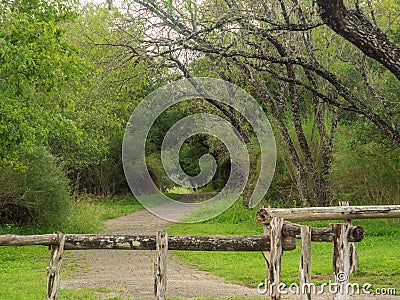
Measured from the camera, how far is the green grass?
11.6 m

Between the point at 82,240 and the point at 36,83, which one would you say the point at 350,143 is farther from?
the point at 82,240

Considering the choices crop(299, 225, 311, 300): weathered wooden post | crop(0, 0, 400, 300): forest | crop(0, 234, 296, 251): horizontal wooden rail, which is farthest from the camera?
crop(0, 0, 400, 300): forest

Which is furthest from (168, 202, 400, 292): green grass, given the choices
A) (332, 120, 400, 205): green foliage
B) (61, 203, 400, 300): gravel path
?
(332, 120, 400, 205): green foliage

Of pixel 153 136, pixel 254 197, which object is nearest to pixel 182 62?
pixel 254 197

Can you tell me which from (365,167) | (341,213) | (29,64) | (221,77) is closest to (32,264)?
(29,64)

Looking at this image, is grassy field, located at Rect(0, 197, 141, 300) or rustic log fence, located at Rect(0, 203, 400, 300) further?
grassy field, located at Rect(0, 197, 141, 300)

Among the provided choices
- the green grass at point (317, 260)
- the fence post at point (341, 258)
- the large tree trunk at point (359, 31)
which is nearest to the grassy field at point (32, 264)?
the green grass at point (317, 260)

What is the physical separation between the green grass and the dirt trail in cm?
54

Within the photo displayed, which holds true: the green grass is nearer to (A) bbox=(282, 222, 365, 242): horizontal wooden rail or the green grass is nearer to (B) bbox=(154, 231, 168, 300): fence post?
(A) bbox=(282, 222, 365, 242): horizontal wooden rail

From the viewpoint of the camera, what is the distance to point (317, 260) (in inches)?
551

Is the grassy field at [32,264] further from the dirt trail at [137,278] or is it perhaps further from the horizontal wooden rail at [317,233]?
the horizontal wooden rail at [317,233]

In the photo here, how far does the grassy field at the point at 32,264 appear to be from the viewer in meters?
9.98

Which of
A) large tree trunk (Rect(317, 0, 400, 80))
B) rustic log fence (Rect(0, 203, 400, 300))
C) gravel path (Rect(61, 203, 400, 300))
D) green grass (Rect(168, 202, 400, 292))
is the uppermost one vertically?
large tree trunk (Rect(317, 0, 400, 80))

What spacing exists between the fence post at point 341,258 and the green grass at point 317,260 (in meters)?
3.81
